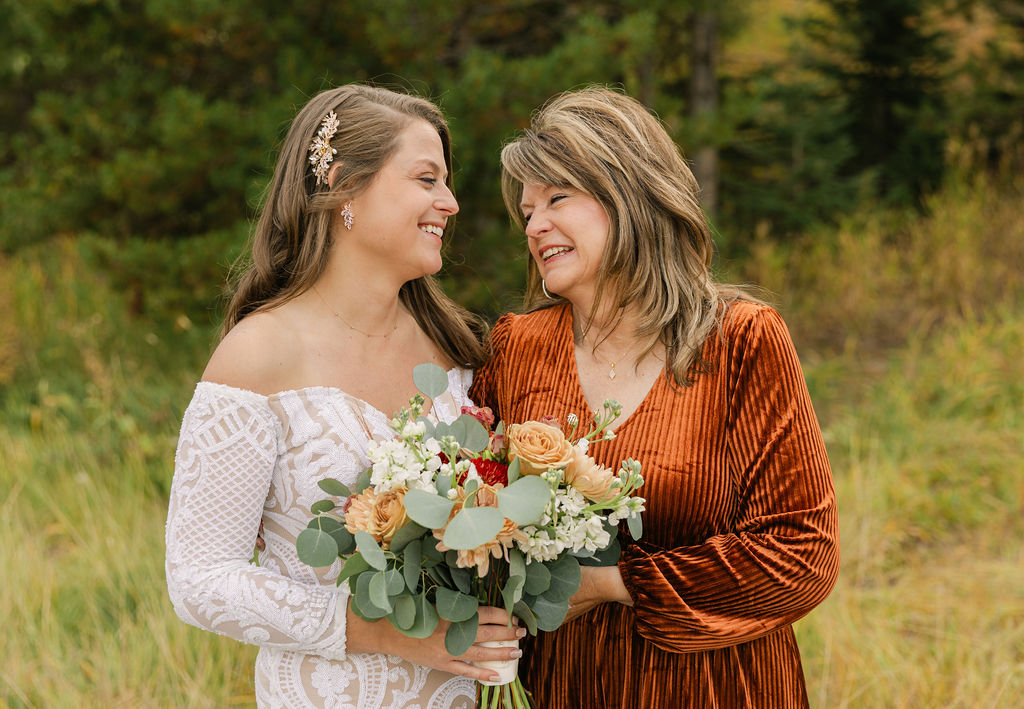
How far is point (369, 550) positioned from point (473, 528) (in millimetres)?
210

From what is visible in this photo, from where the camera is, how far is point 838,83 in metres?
9.52

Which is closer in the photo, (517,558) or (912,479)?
(517,558)

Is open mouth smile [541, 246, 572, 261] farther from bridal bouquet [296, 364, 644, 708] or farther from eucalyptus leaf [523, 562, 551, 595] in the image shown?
eucalyptus leaf [523, 562, 551, 595]

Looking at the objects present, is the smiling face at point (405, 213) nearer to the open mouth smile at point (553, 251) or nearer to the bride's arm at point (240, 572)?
the open mouth smile at point (553, 251)

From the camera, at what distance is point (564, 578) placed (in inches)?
68.1

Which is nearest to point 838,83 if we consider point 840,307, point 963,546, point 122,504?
point 840,307

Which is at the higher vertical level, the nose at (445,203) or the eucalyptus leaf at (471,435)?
the nose at (445,203)

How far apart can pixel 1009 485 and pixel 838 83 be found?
6.06m

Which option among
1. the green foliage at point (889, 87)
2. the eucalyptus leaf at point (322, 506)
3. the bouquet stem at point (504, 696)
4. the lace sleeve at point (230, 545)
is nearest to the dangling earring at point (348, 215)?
the lace sleeve at point (230, 545)

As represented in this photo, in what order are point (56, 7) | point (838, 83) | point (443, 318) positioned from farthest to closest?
1. point (838, 83)
2. point (56, 7)
3. point (443, 318)

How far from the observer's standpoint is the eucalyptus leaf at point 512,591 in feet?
5.39

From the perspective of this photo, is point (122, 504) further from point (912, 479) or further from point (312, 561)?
point (912, 479)

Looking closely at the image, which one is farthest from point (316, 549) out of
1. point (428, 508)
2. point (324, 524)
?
point (428, 508)

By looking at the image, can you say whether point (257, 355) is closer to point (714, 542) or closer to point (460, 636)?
point (460, 636)
